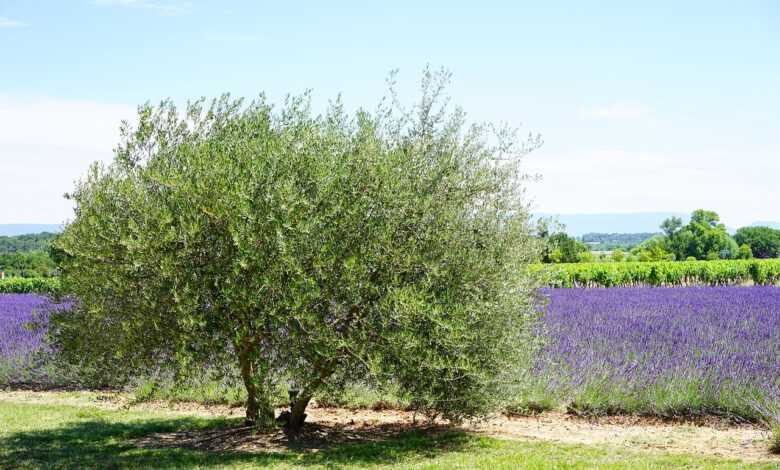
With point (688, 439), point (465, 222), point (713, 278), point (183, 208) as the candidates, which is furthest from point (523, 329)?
point (713, 278)

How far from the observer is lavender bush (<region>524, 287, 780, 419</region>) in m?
9.45

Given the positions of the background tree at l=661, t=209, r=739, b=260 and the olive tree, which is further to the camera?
the background tree at l=661, t=209, r=739, b=260

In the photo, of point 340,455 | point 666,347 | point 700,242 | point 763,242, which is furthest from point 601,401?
point 763,242

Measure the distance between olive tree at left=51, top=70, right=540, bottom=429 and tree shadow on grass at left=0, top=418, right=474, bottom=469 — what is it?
1.58 ft

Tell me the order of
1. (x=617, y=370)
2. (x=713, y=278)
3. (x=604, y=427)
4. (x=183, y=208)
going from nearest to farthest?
(x=183, y=208) → (x=604, y=427) → (x=617, y=370) → (x=713, y=278)

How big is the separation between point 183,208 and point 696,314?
1049cm

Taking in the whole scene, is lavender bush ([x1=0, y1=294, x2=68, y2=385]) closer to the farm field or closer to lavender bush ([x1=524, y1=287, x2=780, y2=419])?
the farm field

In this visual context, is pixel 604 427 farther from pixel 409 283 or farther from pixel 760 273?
pixel 760 273

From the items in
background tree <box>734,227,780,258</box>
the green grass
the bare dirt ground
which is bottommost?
the bare dirt ground

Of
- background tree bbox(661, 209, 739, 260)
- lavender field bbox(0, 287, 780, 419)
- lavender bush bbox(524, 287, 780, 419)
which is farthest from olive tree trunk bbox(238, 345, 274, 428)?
background tree bbox(661, 209, 739, 260)

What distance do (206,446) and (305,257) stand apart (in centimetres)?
277

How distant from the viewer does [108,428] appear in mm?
9609

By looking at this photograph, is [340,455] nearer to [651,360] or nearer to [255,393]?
Answer: [255,393]

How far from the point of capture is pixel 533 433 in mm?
8828
